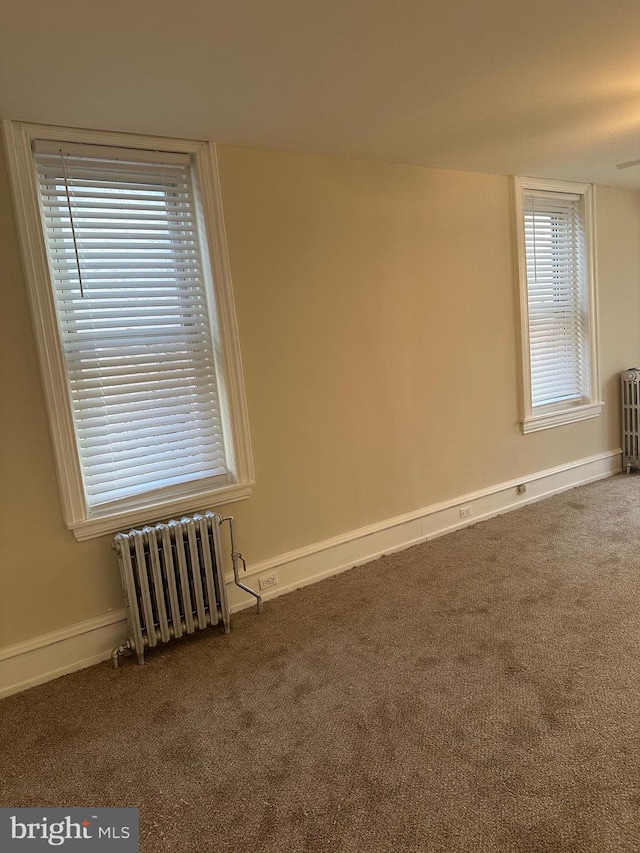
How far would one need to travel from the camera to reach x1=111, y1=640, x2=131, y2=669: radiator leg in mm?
2687

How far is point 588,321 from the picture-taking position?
484 centimetres

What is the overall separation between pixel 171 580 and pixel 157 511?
14.4 inches

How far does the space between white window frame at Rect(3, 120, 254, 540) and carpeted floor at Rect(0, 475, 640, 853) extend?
0.71 meters

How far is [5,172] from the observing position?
2.40m

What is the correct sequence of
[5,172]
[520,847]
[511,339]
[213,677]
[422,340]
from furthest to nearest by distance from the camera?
[511,339]
[422,340]
[213,677]
[5,172]
[520,847]

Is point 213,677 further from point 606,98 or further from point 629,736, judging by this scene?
point 606,98

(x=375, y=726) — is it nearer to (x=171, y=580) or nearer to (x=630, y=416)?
(x=171, y=580)

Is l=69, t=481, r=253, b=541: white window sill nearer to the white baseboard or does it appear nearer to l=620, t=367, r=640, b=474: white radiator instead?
the white baseboard

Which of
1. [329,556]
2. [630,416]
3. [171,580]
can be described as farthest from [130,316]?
[630,416]

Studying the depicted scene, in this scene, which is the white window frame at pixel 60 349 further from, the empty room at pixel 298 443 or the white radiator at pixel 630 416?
the white radiator at pixel 630 416

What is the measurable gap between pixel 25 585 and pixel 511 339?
143 inches

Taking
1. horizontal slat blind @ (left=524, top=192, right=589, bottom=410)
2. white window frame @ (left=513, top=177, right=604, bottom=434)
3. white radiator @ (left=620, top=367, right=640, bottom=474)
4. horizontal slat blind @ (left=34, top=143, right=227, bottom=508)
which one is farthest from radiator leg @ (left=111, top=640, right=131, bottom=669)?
white radiator @ (left=620, top=367, right=640, bottom=474)

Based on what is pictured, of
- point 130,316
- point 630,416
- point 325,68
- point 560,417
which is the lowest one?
point 630,416

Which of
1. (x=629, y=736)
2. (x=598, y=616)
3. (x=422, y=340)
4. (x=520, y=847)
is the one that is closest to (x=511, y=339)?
(x=422, y=340)
